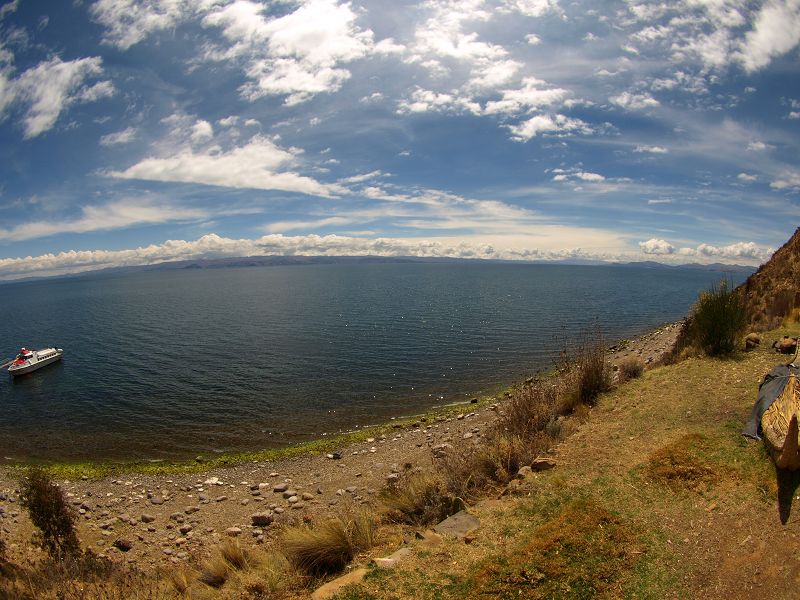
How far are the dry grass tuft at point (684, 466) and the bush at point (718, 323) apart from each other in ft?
23.1

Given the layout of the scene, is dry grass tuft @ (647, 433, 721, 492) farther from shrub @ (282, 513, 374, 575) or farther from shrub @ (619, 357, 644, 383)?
shrub @ (619, 357, 644, 383)

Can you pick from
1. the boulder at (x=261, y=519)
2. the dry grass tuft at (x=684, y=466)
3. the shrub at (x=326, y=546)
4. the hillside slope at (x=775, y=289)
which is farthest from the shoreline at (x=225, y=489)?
the hillside slope at (x=775, y=289)

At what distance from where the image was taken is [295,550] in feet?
25.1

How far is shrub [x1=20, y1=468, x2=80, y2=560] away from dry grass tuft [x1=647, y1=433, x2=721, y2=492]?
14.1 metres

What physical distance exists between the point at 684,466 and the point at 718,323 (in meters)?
8.82

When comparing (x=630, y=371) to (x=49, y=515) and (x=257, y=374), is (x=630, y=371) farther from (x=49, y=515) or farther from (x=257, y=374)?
(x=257, y=374)

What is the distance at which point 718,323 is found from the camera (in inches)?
569

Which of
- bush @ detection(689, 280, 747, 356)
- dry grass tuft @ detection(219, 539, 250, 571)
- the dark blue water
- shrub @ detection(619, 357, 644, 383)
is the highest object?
bush @ detection(689, 280, 747, 356)

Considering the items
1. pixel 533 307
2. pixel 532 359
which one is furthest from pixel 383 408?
pixel 533 307

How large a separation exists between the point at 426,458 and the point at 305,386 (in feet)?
48.4

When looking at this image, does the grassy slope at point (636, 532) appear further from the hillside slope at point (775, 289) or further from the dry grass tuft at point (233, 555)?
the hillside slope at point (775, 289)

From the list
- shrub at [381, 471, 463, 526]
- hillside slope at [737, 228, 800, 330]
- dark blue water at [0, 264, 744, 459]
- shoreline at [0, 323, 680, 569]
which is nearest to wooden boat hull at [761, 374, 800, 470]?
shrub at [381, 471, 463, 526]

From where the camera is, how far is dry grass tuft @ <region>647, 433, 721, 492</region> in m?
7.51

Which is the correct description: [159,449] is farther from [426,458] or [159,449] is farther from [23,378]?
[23,378]
